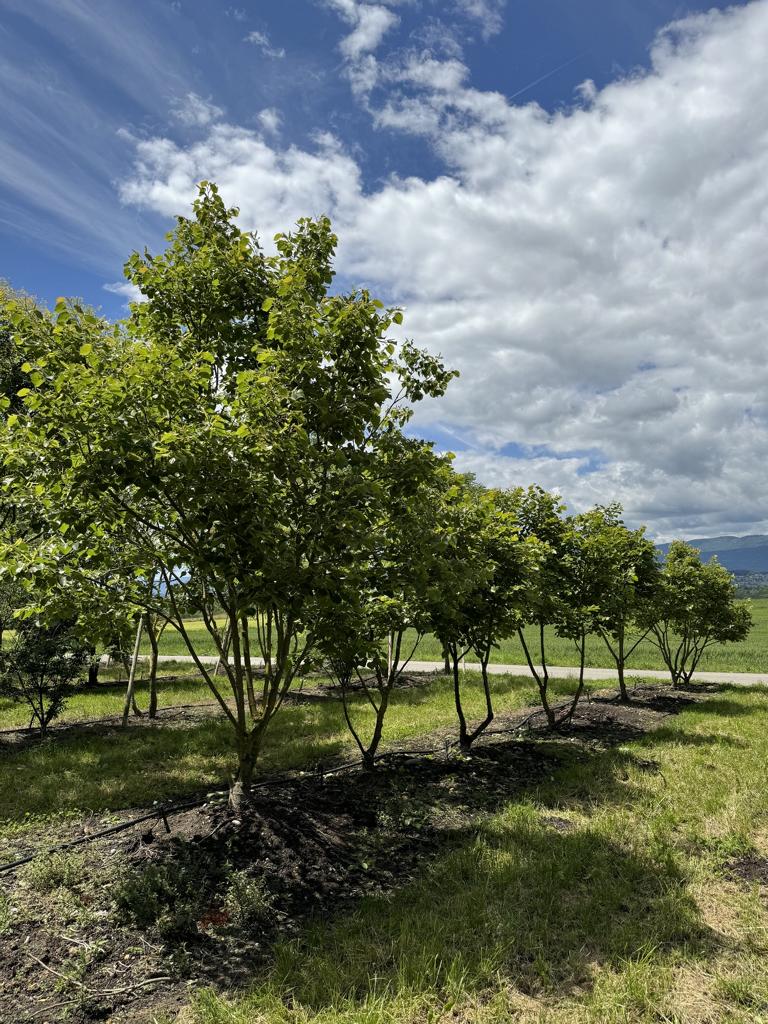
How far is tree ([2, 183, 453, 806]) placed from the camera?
13.9ft

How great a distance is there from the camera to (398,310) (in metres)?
5.02

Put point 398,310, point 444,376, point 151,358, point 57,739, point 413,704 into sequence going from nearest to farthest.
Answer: point 151,358 < point 398,310 < point 444,376 < point 57,739 < point 413,704

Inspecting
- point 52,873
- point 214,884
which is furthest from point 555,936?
point 52,873

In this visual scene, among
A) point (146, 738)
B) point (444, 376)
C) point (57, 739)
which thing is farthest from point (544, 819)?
point (57, 739)

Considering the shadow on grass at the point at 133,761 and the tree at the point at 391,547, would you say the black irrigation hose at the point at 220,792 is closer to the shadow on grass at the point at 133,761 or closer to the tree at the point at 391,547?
the shadow on grass at the point at 133,761

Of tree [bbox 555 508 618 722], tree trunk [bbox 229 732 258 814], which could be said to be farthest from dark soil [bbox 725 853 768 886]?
tree [bbox 555 508 618 722]

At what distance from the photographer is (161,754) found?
9984 mm

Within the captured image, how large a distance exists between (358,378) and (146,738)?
9451 millimetres

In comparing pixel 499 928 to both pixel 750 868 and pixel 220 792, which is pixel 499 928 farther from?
pixel 220 792

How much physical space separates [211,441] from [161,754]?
7965 millimetres

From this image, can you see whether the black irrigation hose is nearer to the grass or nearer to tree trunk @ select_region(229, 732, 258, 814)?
tree trunk @ select_region(229, 732, 258, 814)

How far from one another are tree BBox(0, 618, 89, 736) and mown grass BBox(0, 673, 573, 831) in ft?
2.95

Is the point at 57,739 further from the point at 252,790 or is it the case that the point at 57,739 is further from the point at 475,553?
the point at 475,553

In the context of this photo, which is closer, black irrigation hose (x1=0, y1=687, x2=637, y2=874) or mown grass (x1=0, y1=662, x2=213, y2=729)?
black irrigation hose (x1=0, y1=687, x2=637, y2=874)
